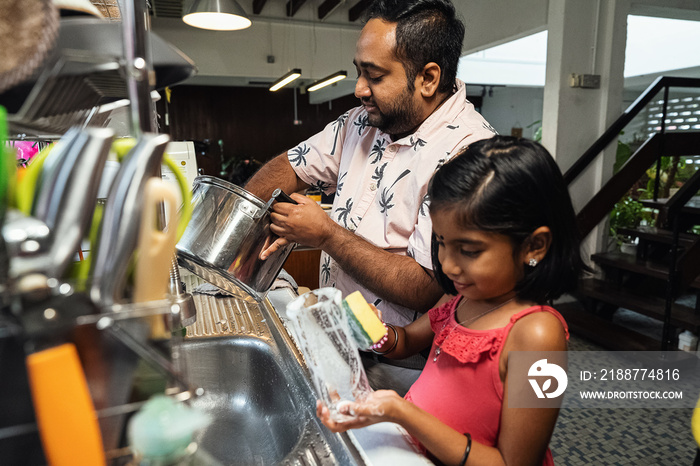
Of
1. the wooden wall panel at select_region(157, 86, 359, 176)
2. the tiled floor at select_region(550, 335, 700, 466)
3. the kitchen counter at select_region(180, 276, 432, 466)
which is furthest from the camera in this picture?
the wooden wall panel at select_region(157, 86, 359, 176)

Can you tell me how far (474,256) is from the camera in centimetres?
81

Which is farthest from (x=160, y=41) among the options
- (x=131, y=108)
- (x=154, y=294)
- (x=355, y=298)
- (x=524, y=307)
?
(x=524, y=307)

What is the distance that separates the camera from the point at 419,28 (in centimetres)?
120

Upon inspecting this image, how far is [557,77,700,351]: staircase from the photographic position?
123 inches

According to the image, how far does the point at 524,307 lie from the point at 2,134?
82cm

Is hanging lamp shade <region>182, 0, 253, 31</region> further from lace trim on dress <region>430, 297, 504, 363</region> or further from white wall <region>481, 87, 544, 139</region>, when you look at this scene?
white wall <region>481, 87, 544, 139</region>

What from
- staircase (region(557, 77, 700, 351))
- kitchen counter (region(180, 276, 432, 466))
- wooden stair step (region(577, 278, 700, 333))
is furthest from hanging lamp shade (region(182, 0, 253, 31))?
wooden stair step (region(577, 278, 700, 333))

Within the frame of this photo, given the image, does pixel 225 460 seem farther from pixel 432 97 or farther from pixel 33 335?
pixel 432 97

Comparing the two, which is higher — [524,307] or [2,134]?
[2,134]

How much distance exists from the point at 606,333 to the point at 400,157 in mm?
2600

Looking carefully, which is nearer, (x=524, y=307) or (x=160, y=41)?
(x=160, y=41)

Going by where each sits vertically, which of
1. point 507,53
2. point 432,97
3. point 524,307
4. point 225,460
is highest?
point 507,53

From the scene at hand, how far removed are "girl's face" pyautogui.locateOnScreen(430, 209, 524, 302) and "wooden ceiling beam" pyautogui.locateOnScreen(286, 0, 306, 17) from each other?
6334 mm

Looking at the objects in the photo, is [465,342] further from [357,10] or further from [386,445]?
[357,10]
